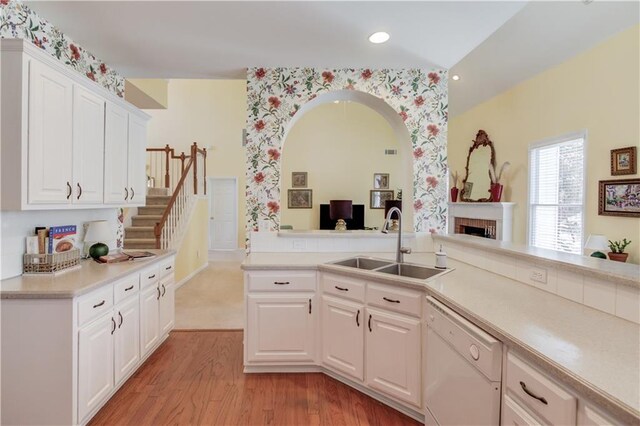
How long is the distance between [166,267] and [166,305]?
1.19 ft

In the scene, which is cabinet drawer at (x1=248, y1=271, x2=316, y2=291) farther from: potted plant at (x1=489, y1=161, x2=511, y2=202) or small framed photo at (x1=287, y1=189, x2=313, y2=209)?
small framed photo at (x1=287, y1=189, x2=313, y2=209)

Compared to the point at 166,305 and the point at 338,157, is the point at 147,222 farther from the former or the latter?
the point at 338,157

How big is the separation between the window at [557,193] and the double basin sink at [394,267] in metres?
3.20

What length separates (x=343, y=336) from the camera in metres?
2.37

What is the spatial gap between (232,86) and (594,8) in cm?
744

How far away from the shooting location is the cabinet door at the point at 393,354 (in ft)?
6.51

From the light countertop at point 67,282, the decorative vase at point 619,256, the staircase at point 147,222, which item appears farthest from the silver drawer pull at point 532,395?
the staircase at point 147,222

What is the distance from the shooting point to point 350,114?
8.24 m

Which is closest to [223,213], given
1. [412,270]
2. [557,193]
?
[412,270]

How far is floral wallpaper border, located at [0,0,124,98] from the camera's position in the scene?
6.75 feet

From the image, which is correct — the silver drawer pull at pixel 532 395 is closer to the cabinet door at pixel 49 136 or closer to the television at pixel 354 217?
the cabinet door at pixel 49 136

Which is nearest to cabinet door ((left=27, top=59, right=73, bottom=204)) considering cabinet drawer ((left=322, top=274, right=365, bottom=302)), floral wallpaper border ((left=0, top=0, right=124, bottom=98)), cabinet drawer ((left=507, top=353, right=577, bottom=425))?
floral wallpaper border ((left=0, top=0, right=124, bottom=98))

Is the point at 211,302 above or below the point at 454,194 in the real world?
below

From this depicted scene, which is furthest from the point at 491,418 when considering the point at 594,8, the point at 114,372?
the point at 594,8
